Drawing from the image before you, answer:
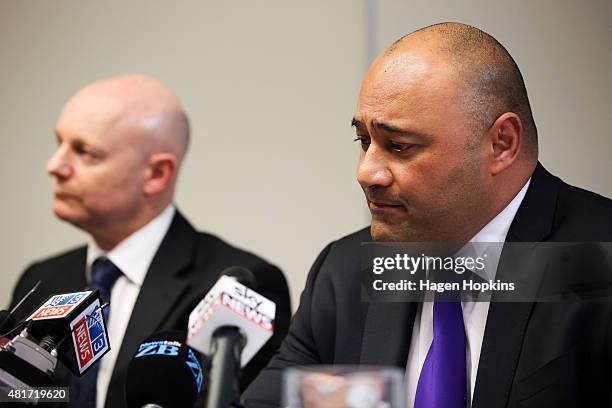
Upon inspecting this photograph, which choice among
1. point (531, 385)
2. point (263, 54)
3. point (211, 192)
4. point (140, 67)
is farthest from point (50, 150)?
point (531, 385)

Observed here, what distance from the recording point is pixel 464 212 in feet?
5.65

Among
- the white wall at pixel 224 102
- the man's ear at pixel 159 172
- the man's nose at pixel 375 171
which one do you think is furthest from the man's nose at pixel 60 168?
the man's nose at pixel 375 171

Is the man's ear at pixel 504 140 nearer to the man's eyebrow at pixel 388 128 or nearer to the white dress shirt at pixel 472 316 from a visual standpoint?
the white dress shirt at pixel 472 316

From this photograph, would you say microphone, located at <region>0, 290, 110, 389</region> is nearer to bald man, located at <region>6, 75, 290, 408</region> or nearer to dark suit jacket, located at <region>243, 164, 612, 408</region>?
dark suit jacket, located at <region>243, 164, 612, 408</region>

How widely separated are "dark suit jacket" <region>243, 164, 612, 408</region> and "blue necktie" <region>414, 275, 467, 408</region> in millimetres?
39

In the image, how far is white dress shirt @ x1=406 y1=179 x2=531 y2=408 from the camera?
1.65 metres

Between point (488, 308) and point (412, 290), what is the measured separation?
0.17 meters

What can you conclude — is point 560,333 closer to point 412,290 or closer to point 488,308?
point 488,308

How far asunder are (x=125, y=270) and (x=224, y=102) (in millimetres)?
726

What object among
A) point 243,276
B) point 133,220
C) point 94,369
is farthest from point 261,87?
point 243,276

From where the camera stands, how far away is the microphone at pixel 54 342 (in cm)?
134

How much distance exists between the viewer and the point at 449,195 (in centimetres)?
171

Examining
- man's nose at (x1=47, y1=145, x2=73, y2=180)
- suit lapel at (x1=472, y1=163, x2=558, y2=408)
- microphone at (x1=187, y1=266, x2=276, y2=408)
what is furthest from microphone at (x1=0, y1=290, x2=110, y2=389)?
man's nose at (x1=47, y1=145, x2=73, y2=180)

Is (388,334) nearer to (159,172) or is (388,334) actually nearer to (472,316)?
(472,316)
